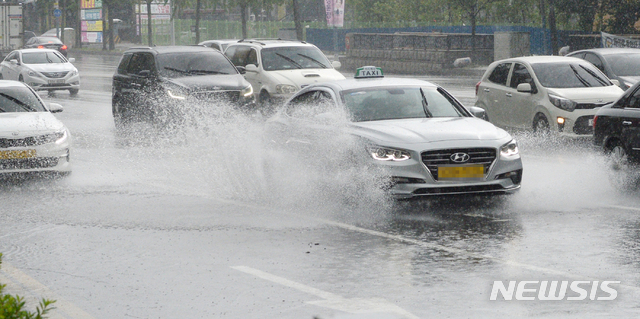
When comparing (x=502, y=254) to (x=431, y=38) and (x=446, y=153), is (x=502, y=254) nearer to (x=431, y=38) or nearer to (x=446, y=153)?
(x=446, y=153)

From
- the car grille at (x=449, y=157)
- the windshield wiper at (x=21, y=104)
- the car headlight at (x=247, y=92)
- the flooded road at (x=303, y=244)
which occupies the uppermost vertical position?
the windshield wiper at (x=21, y=104)

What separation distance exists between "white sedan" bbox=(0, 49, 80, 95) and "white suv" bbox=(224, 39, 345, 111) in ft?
29.3

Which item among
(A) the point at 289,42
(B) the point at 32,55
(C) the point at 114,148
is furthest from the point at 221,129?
(B) the point at 32,55

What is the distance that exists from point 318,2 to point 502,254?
97.2m

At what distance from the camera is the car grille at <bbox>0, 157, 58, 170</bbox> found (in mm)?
13125

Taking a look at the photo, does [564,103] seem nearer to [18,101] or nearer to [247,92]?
[247,92]

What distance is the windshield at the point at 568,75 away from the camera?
17.4 meters

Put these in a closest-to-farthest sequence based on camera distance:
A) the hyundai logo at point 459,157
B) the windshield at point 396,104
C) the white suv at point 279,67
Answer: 1. the hyundai logo at point 459,157
2. the windshield at point 396,104
3. the white suv at point 279,67

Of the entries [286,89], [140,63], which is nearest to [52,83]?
[140,63]

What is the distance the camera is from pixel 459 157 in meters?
10.4

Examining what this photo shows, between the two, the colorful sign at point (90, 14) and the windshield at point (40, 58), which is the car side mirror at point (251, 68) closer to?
the windshield at point (40, 58)

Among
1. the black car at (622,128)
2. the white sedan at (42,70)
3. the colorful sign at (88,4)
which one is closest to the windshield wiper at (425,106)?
the black car at (622,128)

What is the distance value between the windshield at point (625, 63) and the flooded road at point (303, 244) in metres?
5.87

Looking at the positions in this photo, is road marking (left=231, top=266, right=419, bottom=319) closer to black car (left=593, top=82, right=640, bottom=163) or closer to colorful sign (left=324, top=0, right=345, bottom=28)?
black car (left=593, top=82, right=640, bottom=163)
